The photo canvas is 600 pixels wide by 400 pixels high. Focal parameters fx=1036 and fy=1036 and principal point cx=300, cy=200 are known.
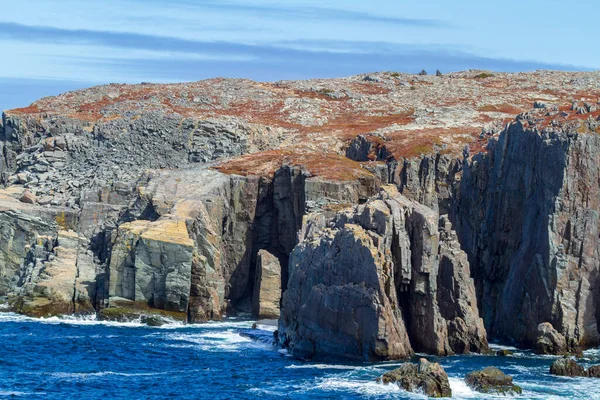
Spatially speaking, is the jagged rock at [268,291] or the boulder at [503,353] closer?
the boulder at [503,353]

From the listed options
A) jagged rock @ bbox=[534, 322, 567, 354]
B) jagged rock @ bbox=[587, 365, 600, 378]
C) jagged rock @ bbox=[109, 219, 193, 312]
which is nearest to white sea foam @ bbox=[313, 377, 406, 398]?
jagged rock @ bbox=[587, 365, 600, 378]

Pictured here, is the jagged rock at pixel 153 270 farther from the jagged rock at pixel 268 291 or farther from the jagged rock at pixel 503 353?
the jagged rock at pixel 503 353

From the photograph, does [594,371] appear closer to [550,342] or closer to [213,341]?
[550,342]

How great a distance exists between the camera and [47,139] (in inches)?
5172

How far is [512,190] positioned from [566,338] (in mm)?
17053

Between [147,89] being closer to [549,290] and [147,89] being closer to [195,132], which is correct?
[195,132]

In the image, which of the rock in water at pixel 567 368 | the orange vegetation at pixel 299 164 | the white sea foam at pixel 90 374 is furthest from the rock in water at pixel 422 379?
the orange vegetation at pixel 299 164

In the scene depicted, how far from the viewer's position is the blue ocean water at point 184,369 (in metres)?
63.5

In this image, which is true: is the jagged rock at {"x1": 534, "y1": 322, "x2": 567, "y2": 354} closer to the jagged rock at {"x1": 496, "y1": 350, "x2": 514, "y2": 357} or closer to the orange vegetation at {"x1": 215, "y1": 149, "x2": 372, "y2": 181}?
the jagged rock at {"x1": 496, "y1": 350, "x2": 514, "y2": 357}

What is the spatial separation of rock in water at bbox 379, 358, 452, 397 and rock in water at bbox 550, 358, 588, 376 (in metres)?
10.1

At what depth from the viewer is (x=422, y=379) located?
61.7m

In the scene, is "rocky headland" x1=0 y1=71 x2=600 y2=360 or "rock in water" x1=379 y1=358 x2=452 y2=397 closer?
"rock in water" x1=379 y1=358 x2=452 y2=397

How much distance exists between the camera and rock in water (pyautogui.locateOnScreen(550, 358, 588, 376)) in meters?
67.8

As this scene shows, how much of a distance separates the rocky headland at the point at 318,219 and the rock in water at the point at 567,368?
8478 mm
